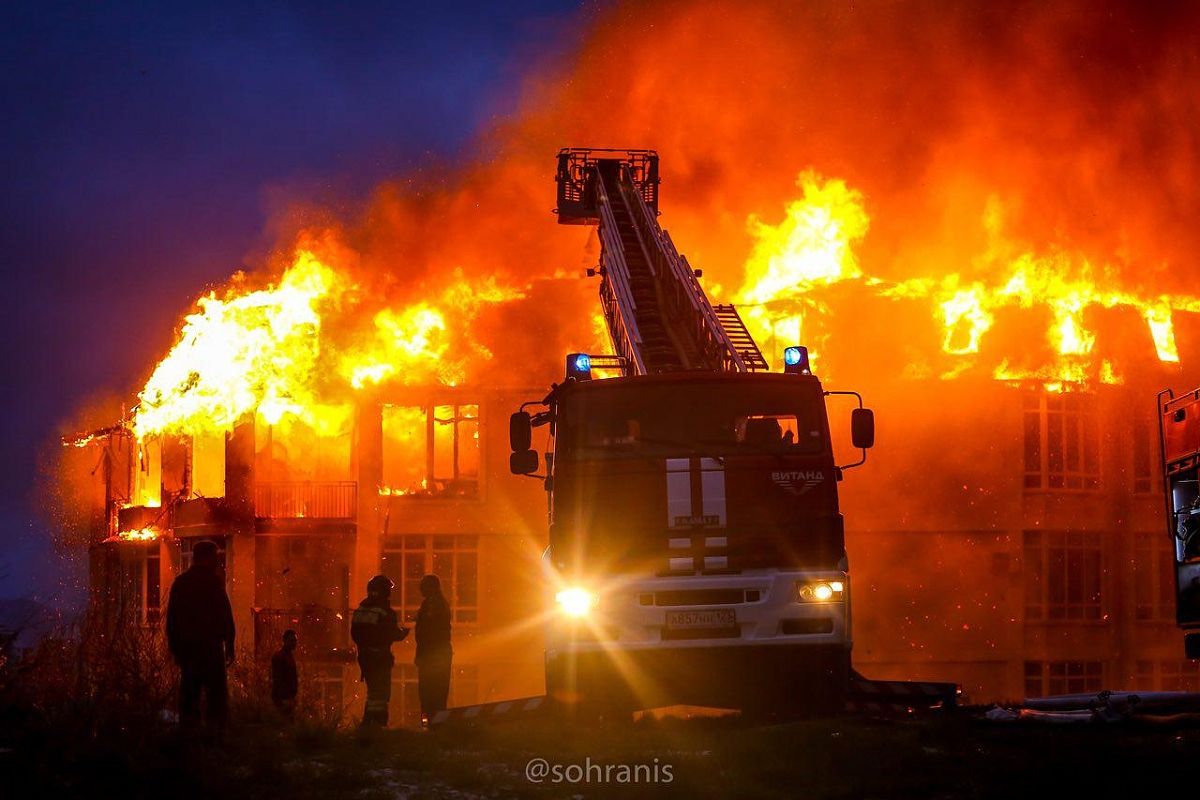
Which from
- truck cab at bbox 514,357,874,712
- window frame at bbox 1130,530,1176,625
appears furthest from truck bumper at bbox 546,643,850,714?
window frame at bbox 1130,530,1176,625

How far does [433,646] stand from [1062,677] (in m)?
23.0

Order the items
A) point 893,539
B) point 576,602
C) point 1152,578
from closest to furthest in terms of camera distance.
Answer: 1. point 576,602
2. point 893,539
3. point 1152,578

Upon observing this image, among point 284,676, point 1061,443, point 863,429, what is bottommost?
point 284,676

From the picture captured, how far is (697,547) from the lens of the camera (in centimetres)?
1360

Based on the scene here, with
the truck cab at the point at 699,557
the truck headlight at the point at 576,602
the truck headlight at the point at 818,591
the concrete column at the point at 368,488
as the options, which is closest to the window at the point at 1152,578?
the concrete column at the point at 368,488

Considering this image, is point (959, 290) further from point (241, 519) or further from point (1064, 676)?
point (241, 519)

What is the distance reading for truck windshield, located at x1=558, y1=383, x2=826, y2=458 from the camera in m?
14.0

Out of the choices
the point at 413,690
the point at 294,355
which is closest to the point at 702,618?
the point at 413,690

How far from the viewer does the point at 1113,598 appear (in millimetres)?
35969

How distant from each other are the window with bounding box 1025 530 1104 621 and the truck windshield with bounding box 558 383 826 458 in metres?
22.8

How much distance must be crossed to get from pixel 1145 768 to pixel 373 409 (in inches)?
1130

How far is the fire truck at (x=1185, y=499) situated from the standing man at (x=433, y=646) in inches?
323

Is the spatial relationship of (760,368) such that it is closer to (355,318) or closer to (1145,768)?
(1145,768)

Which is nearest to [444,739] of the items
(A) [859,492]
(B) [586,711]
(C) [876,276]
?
(B) [586,711]
